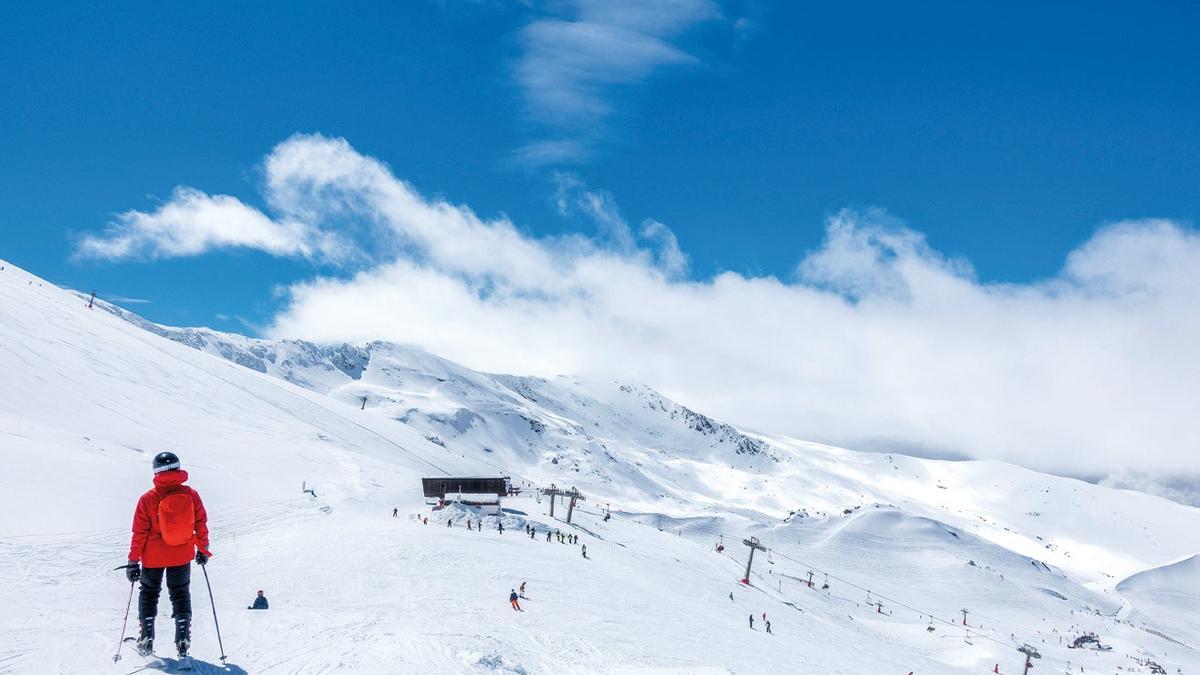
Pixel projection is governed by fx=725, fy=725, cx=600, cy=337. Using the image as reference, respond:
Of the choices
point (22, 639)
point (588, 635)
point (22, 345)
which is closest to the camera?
point (22, 639)

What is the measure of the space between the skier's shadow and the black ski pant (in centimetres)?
53

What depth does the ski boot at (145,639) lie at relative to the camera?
8.95 meters

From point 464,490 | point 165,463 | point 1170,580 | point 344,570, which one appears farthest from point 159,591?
point 1170,580

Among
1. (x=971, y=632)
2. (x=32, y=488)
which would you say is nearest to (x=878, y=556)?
(x=971, y=632)

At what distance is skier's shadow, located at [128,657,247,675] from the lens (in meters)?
8.52

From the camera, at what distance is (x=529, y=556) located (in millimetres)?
32875

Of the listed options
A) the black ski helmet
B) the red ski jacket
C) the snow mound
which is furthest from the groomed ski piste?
the snow mound

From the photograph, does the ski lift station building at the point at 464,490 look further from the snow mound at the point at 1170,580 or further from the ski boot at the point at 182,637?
the snow mound at the point at 1170,580

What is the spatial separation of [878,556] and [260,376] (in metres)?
95.6

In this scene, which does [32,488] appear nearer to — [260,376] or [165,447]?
[165,447]

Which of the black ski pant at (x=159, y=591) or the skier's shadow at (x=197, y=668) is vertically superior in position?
the black ski pant at (x=159, y=591)

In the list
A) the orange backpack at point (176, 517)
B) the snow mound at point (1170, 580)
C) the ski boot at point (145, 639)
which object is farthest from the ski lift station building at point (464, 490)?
the snow mound at point (1170, 580)

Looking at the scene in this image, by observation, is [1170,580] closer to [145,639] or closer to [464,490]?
[464,490]

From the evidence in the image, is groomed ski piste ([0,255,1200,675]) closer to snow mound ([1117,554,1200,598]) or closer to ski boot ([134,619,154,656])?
ski boot ([134,619,154,656])
